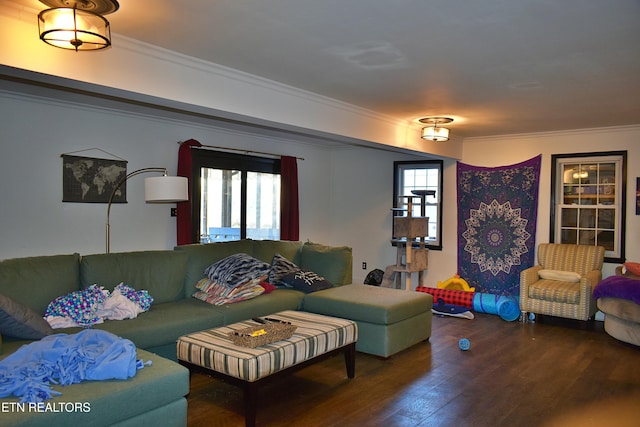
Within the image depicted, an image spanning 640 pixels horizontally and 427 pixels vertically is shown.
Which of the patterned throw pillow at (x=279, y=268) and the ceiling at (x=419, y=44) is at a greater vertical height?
the ceiling at (x=419, y=44)

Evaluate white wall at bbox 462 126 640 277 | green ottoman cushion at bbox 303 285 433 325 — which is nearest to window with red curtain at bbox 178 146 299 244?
green ottoman cushion at bbox 303 285 433 325

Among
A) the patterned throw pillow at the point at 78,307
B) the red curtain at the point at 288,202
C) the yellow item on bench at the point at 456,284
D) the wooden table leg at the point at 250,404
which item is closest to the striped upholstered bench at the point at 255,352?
the wooden table leg at the point at 250,404

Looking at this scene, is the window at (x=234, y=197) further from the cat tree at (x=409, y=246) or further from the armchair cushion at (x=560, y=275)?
the armchair cushion at (x=560, y=275)

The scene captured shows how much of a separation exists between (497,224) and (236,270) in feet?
13.1

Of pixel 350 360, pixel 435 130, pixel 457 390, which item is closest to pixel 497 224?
pixel 435 130

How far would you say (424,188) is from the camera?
297 inches

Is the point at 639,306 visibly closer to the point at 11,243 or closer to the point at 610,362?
the point at 610,362

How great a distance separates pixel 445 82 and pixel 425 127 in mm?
1874

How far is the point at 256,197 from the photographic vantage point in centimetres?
711

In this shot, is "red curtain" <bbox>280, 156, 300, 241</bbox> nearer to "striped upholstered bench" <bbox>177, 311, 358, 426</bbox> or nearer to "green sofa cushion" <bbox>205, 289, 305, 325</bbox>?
"green sofa cushion" <bbox>205, 289, 305, 325</bbox>

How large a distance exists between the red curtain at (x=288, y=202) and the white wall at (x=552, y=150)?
254 centimetres

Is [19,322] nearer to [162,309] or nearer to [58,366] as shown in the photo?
[58,366]

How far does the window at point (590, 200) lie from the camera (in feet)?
20.0

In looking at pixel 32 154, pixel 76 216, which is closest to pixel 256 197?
pixel 76 216
